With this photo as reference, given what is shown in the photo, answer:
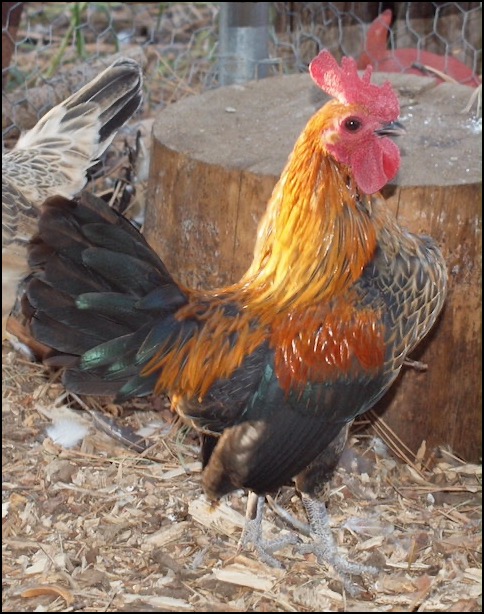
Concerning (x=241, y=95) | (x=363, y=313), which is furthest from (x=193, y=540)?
(x=241, y=95)

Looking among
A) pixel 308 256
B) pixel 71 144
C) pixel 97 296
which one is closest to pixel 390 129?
pixel 308 256

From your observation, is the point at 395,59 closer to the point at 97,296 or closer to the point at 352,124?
the point at 352,124

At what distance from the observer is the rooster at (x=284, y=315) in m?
2.77

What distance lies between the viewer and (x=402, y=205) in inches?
136

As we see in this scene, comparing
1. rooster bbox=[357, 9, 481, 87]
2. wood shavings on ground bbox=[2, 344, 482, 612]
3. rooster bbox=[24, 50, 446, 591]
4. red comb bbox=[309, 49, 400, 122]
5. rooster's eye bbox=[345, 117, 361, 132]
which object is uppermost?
red comb bbox=[309, 49, 400, 122]

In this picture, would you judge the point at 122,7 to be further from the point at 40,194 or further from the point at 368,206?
the point at 368,206

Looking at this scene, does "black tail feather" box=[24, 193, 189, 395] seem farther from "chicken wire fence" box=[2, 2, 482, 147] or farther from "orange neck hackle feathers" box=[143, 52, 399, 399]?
"chicken wire fence" box=[2, 2, 482, 147]

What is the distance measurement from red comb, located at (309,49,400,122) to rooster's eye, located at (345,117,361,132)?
0.06 metres

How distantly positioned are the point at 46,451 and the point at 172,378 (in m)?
1.13

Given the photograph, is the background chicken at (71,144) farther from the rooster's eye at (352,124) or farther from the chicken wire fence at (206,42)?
the rooster's eye at (352,124)

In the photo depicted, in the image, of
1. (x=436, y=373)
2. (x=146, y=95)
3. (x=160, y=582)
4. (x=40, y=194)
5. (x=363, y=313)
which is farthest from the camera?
(x=146, y=95)

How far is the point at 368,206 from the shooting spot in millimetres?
2990

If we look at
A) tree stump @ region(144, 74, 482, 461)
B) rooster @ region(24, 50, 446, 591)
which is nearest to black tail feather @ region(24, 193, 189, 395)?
rooster @ region(24, 50, 446, 591)

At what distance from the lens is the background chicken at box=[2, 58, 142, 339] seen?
4.13 m
